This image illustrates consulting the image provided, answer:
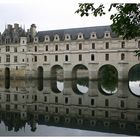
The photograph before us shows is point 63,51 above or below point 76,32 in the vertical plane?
below

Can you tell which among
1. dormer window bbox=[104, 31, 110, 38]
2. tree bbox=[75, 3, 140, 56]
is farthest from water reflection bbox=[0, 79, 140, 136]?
dormer window bbox=[104, 31, 110, 38]

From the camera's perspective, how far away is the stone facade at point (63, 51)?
36719 mm

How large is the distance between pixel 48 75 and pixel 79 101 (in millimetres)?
21243

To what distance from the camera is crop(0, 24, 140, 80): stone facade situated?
3672 cm

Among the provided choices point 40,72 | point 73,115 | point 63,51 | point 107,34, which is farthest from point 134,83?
point 73,115

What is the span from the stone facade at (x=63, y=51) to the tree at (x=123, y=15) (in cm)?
2789

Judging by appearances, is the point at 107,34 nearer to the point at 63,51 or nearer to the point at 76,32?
the point at 76,32

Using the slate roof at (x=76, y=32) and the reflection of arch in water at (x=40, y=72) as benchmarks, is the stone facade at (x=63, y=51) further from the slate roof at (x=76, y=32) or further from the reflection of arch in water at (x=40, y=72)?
the reflection of arch in water at (x=40, y=72)

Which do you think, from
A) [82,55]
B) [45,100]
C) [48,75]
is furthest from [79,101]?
[48,75]

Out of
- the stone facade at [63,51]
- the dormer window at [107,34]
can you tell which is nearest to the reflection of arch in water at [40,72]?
the stone facade at [63,51]

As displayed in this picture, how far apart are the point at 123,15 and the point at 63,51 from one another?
3307cm

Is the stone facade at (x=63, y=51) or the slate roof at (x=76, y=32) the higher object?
the slate roof at (x=76, y=32)

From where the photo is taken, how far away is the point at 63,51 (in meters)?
40.9

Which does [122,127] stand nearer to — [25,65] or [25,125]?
[25,125]
